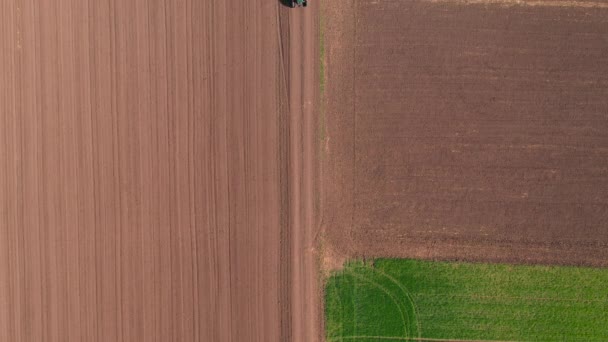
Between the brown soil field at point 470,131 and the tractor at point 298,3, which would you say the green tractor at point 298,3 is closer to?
the tractor at point 298,3

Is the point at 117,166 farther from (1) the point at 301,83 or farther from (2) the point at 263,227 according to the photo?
(1) the point at 301,83

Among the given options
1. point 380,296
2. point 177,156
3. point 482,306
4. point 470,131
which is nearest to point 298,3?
point 177,156

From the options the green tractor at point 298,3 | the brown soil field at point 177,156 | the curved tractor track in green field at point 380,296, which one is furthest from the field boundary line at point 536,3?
the curved tractor track in green field at point 380,296

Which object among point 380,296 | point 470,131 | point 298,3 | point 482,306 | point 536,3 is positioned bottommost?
point 482,306

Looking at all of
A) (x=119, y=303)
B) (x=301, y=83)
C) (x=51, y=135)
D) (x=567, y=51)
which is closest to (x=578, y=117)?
(x=567, y=51)

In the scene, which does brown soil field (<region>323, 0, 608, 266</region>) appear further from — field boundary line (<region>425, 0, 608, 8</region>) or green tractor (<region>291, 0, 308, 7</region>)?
green tractor (<region>291, 0, 308, 7</region>)

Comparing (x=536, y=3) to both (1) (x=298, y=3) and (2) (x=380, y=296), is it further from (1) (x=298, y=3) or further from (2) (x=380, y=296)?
(2) (x=380, y=296)
